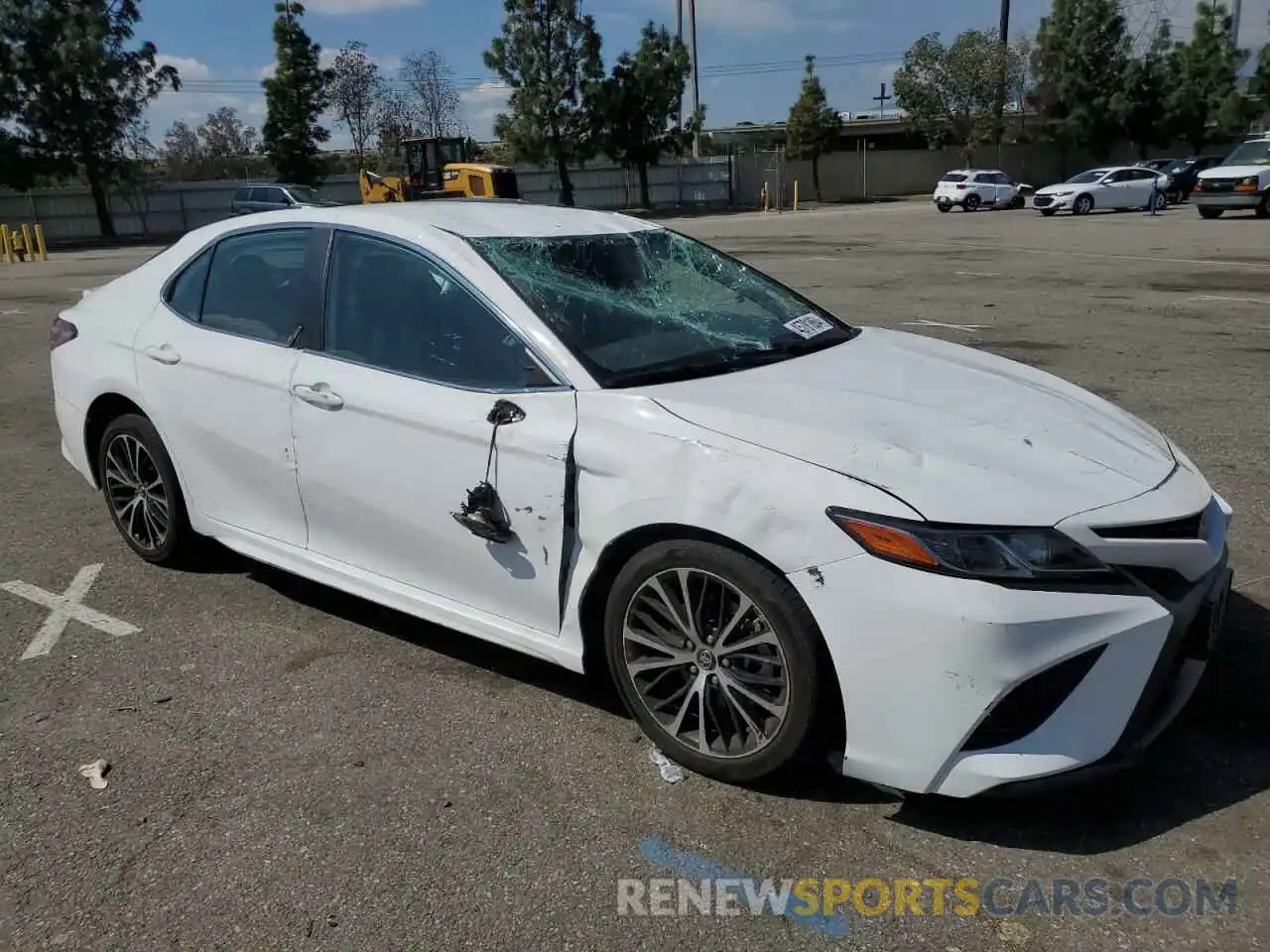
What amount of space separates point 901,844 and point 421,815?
4.27ft

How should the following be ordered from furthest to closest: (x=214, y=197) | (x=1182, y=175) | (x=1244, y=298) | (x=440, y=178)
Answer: (x=214, y=197) < (x=1182, y=175) < (x=440, y=178) < (x=1244, y=298)

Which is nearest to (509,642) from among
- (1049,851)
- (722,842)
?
(722,842)

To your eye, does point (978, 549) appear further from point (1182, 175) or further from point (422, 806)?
point (1182, 175)

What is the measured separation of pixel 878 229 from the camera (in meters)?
29.9

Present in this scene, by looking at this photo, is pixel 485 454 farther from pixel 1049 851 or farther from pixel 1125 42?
pixel 1125 42

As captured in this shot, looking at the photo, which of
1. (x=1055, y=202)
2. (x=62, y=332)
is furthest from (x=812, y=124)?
(x=62, y=332)

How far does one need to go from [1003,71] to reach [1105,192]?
25465mm

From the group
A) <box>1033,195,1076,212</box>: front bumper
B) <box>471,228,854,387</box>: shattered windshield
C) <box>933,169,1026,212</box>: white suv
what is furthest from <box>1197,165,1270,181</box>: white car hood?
<box>471,228,854,387</box>: shattered windshield

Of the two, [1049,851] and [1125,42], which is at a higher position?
[1125,42]

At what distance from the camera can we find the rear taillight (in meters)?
5.02

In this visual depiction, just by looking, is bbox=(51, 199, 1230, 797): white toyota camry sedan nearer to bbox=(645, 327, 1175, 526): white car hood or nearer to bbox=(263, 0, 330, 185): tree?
bbox=(645, 327, 1175, 526): white car hood

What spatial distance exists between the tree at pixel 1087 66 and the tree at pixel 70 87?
44.2 m

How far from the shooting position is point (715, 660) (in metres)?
3.03

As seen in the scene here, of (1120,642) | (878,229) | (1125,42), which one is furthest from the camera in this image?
(1125,42)
